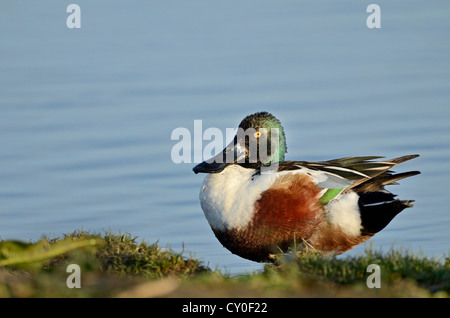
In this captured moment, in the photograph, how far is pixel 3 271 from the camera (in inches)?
217

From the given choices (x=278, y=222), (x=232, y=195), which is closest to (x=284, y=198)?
(x=278, y=222)

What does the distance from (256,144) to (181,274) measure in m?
2.22

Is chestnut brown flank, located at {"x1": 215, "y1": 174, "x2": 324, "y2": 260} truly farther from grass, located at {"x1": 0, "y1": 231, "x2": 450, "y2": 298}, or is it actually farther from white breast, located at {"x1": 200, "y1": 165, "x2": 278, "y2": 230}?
grass, located at {"x1": 0, "y1": 231, "x2": 450, "y2": 298}

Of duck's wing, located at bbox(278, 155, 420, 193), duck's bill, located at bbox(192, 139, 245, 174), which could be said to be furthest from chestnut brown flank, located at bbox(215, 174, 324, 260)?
duck's bill, located at bbox(192, 139, 245, 174)

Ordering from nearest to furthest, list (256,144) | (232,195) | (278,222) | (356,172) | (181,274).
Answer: (181,274) < (278,222) < (232,195) < (356,172) < (256,144)

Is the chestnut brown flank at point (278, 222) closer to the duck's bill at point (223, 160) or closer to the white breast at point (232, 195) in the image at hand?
the white breast at point (232, 195)

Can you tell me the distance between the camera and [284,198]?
6887 mm

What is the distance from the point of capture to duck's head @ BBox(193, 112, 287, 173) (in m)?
7.52

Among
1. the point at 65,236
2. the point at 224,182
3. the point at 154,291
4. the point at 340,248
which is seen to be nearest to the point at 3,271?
the point at 65,236

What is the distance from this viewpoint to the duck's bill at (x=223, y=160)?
7.24 meters

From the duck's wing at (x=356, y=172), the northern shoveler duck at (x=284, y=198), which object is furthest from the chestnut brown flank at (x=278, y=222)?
the duck's wing at (x=356, y=172)

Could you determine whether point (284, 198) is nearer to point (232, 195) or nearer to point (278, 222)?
point (278, 222)

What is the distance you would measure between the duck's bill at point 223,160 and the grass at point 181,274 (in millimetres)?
1112
